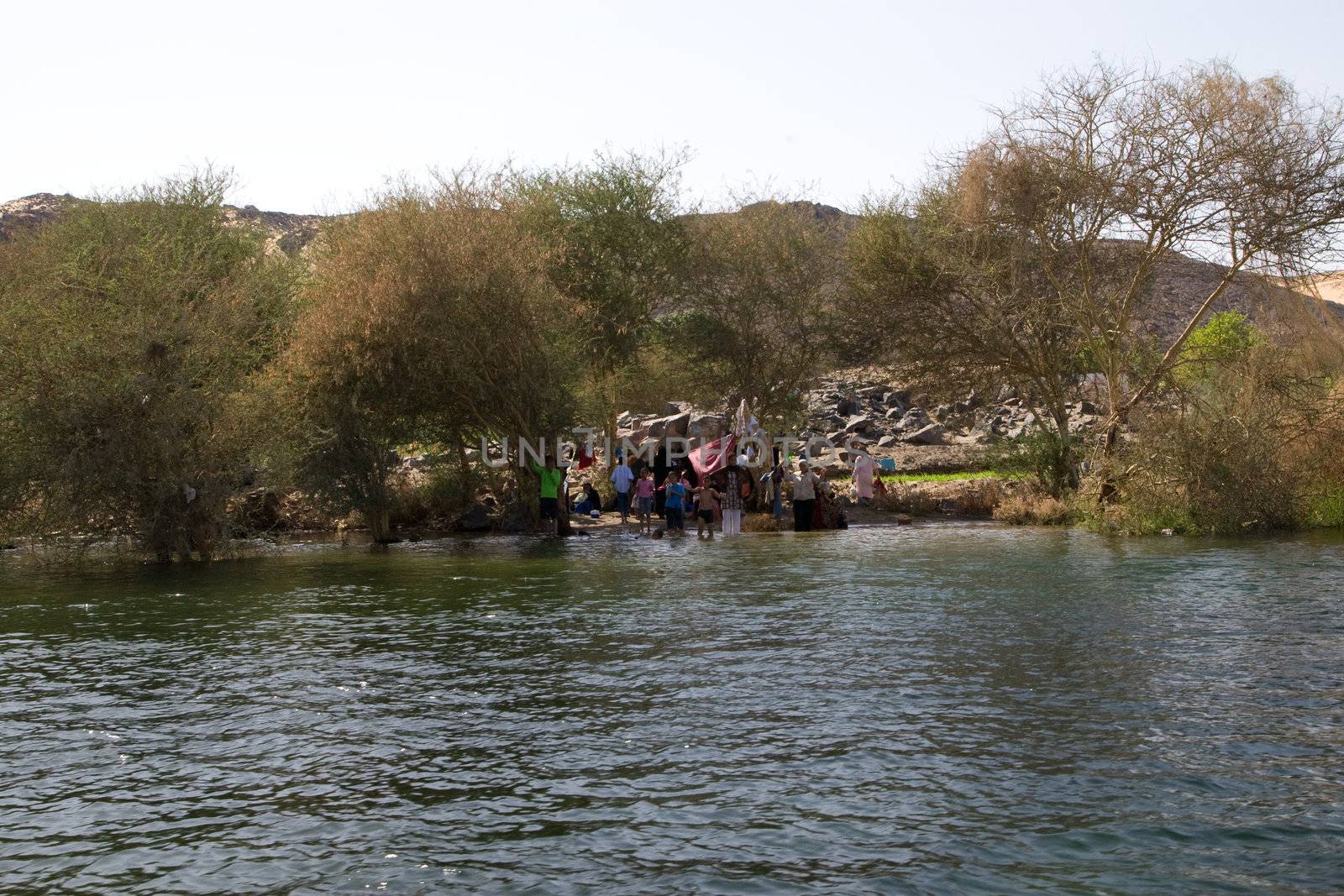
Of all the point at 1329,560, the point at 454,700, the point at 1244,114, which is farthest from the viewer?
the point at 1244,114

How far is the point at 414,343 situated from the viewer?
28.1 m

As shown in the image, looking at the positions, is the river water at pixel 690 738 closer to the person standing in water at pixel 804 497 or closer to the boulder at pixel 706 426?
the person standing in water at pixel 804 497

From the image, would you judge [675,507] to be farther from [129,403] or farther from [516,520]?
[129,403]

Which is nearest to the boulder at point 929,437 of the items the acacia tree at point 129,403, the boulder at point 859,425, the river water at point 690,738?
the boulder at point 859,425

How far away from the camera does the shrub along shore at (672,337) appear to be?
79.8ft

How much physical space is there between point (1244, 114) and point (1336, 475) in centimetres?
802

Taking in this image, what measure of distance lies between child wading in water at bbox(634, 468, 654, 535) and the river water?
11.4m

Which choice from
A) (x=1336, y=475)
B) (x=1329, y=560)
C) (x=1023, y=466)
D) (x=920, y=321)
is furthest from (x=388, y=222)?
(x=1336, y=475)

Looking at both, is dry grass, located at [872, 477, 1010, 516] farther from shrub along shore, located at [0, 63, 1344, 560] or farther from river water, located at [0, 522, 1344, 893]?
river water, located at [0, 522, 1344, 893]

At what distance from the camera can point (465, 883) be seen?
773 centimetres

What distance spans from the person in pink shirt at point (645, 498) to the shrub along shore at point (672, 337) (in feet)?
6.29

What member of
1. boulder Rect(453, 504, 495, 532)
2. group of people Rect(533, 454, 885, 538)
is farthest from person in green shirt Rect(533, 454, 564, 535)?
boulder Rect(453, 504, 495, 532)

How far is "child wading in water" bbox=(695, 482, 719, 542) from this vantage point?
29.7 metres

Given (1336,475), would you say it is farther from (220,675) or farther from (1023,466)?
(220,675)
